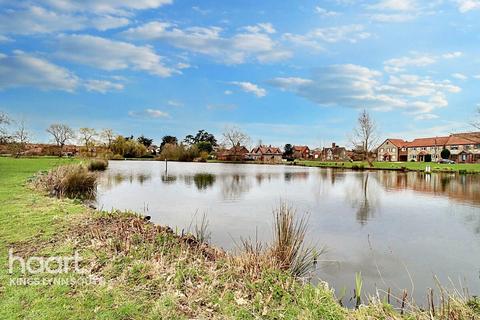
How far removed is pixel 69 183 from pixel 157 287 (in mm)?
12125

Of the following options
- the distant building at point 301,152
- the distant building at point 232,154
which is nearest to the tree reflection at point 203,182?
the distant building at point 232,154

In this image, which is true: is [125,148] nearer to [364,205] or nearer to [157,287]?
[364,205]

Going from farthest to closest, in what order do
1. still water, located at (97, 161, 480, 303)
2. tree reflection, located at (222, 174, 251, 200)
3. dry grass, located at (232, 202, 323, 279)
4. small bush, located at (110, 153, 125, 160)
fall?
small bush, located at (110, 153, 125, 160), tree reflection, located at (222, 174, 251, 200), still water, located at (97, 161, 480, 303), dry grass, located at (232, 202, 323, 279)

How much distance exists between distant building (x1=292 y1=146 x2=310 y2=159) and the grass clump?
81.0m

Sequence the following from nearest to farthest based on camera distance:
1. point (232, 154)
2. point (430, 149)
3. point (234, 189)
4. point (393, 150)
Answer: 1. point (234, 189)
2. point (430, 149)
3. point (393, 150)
4. point (232, 154)

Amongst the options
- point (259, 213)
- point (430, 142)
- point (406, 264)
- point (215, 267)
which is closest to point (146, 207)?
point (259, 213)

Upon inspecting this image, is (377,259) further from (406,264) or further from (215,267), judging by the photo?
(215,267)

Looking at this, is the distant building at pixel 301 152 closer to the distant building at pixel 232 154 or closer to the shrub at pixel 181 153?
the distant building at pixel 232 154

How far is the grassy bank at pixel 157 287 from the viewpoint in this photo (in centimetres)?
348

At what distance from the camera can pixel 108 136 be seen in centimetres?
7325

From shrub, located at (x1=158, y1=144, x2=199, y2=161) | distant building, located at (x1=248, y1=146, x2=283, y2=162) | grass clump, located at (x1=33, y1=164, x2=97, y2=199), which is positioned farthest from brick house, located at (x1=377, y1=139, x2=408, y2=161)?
grass clump, located at (x1=33, y1=164, x2=97, y2=199)

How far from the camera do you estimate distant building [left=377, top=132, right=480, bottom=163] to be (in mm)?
58375

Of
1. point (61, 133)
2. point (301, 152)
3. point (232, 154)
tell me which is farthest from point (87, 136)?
point (301, 152)

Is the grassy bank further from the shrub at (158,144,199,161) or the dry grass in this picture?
the shrub at (158,144,199,161)
